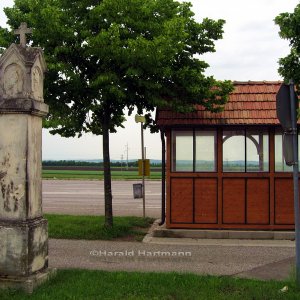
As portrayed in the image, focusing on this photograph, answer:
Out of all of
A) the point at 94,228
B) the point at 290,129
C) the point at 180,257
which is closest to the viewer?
the point at 290,129

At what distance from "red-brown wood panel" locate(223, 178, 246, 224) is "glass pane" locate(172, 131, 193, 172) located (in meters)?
1.06

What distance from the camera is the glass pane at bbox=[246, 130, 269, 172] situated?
12.8 meters

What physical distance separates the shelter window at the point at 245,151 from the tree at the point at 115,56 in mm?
1015

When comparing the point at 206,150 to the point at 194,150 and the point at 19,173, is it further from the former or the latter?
the point at 19,173

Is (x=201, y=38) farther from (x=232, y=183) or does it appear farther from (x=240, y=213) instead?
(x=240, y=213)

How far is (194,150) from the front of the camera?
12766mm

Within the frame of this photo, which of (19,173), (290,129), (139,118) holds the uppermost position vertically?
(139,118)

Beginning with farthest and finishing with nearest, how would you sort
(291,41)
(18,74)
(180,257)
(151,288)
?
(180,257), (291,41), (18,74), (151,288)

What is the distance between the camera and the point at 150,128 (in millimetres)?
14398

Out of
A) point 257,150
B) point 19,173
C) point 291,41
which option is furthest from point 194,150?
point 19,173

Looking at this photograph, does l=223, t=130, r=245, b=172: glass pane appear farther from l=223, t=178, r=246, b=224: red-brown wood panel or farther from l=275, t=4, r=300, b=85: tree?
l=275, t=4, r=300, b=85: tree

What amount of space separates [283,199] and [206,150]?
234cm

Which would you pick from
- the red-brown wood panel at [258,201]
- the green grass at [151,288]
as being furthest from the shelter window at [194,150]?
the green grass at [151,288]

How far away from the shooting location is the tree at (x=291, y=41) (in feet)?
29.1
